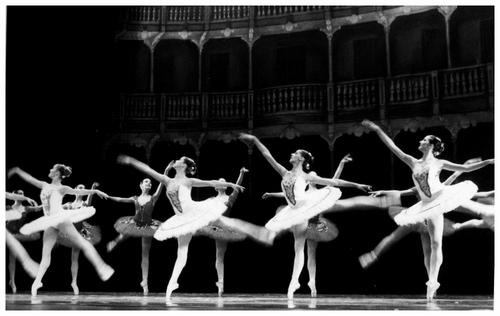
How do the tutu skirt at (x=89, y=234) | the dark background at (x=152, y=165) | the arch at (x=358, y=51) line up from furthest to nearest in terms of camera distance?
the arch at (x=358, y=51) < the tutu skirt at (x=89, y=234) < the dark background at (x=152, y=165)

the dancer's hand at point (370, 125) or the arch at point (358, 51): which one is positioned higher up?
the arch at point (358, 51)

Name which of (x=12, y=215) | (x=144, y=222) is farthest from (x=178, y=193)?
(x=12, y=215)

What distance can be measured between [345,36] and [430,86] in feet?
5.21

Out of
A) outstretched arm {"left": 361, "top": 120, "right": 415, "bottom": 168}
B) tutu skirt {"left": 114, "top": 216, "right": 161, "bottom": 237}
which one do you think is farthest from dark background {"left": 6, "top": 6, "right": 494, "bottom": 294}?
outstretched arm {"left": 361, "top": 120, "right": 415, "bottom": 168}

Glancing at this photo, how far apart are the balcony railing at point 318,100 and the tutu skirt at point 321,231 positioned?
155 centimetres

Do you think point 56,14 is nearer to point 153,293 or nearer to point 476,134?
point 153,293

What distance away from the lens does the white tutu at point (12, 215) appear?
9398mm

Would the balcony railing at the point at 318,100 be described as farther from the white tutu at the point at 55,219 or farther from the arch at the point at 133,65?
the white tutu at the point at 55,219

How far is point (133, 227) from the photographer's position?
372 inches

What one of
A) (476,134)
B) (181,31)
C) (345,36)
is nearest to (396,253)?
(476,134)

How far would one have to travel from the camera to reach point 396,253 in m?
9.36

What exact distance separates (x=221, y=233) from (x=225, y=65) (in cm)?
228

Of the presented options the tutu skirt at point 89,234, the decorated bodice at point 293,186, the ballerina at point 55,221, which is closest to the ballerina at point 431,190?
the decorated bodice at point 293,186

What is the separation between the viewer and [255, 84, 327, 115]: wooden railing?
378 inches
